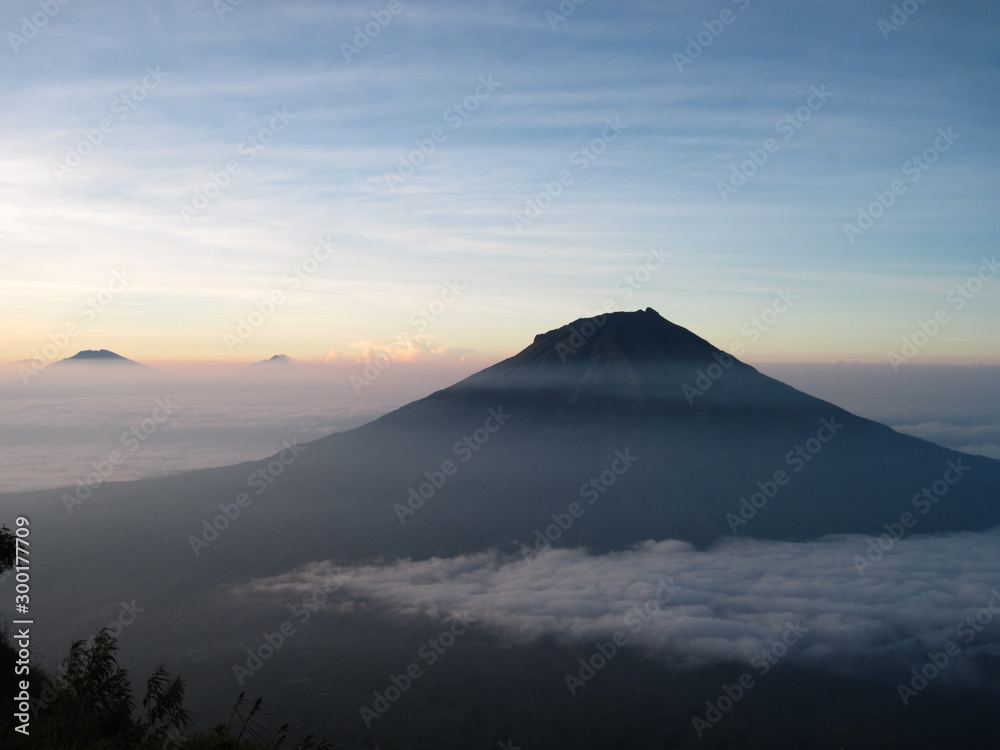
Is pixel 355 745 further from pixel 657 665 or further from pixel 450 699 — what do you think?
pixel 657 665

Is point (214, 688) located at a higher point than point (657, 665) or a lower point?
higher

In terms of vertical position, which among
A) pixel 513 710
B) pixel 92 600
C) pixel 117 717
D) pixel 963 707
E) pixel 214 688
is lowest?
pixel 963 707

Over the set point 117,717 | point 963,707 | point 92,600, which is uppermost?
point 117,717

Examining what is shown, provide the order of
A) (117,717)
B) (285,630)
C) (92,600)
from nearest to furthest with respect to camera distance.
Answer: (117,717), (285,630), (92,600)

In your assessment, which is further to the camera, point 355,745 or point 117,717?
point 355,745

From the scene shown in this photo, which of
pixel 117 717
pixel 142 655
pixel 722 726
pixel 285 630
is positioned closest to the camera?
pixel 117 717

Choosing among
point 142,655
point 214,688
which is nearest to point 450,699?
point 214,688

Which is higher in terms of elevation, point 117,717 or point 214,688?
point 117,717

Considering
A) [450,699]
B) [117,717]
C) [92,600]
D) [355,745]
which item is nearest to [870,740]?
[450,699]

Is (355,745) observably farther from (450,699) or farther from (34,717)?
(34,717)
